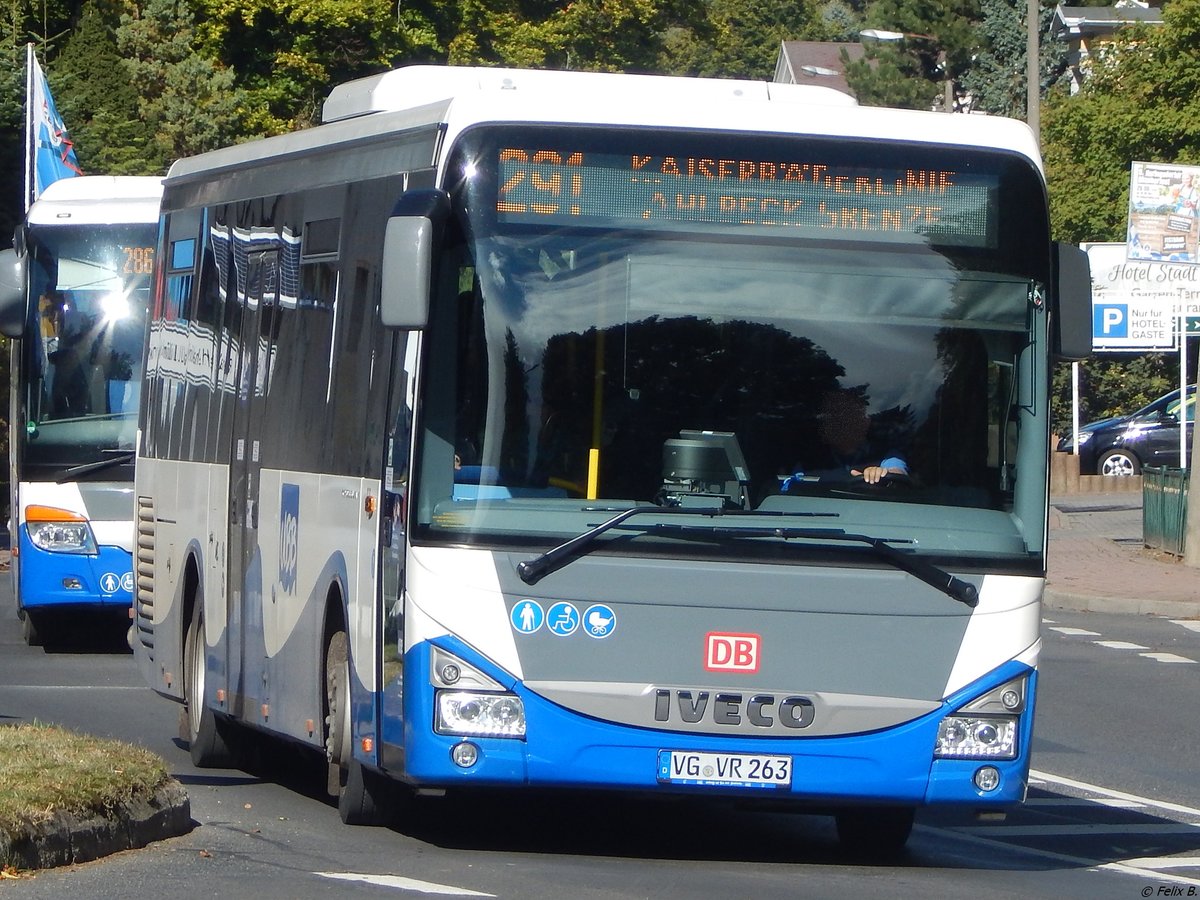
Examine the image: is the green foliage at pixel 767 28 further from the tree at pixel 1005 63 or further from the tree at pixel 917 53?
the tree at pixel 1005 63

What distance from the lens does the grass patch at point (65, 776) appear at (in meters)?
7.77

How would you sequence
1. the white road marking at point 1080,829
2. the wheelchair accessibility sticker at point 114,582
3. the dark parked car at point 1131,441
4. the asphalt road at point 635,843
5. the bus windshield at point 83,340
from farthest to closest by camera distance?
the dark parked car at point 1131,441, the wheelchair accessibility sticker at point 114,582, the bus windshield at point 83,340, the white road marking at point 1080,829, the asphalt road at point 635,843

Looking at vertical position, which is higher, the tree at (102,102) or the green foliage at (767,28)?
the green foliage at (767,28)

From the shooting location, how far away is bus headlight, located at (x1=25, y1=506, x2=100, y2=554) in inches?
659

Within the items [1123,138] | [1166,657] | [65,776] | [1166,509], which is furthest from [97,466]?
[1123,138]

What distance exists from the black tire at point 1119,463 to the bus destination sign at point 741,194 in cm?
3626

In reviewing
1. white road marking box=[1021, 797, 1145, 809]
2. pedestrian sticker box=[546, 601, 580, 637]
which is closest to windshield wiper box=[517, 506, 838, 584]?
pedestrian sticker box=[546, 601, 580, 637]

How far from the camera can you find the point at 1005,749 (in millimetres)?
8102

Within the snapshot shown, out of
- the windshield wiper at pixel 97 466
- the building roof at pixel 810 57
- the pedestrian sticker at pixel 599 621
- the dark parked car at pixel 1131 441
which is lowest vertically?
the pedestrian sticker at pixel 599 621

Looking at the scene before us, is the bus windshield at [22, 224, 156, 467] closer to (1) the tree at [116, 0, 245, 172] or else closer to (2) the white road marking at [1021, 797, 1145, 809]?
(2) the white road marking at [1021, 797, 1145, 809]

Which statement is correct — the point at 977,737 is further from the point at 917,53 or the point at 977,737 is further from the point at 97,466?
the point at 917,53

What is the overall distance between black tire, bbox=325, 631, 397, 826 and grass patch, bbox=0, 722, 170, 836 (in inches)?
27.8

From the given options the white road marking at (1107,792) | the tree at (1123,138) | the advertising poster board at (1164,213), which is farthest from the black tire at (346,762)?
the tree at (1123,138)

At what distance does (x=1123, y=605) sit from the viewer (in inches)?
883
